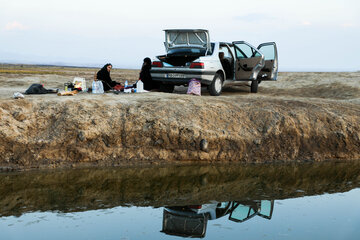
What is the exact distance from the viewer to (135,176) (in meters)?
8.43

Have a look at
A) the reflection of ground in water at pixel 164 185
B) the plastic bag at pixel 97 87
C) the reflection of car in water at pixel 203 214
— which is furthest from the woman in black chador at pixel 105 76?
the reflection of car in water at pixel 203 214

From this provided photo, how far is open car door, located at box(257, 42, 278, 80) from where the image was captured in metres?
15.8

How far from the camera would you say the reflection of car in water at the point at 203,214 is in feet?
18.3

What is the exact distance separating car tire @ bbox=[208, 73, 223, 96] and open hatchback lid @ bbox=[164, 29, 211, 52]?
98 cm

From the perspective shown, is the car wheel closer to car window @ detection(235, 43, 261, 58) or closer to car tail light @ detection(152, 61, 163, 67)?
car window @ detection(235, 43, 261, 58)

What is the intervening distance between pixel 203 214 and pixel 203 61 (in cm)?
731

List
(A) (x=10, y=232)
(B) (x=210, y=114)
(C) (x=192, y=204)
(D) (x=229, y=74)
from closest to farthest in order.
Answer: (A) (x=10, y=232) < (C) (x=192, y=204) < (B) (x=210, y=114) < (D) (x=229, y=74)

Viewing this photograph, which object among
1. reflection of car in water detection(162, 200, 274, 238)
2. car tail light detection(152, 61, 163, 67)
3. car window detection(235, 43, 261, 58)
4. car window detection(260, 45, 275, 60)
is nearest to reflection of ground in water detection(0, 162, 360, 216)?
reflection of car in water detection(162, 200, 274, 238)

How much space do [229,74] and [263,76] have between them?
6.94ft

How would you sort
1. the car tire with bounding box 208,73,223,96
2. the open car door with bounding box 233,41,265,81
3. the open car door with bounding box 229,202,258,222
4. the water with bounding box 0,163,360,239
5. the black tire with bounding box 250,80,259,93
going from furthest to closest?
1. the black tire with bounding box 250,80,259,93
2. the open car door with bounding box 233,41,265,81
3. the car tire with bounding box 208,73,223,96
4. the open car door with bounding box 229,202,258,222
5. the water with bounding box 0,163,360,239

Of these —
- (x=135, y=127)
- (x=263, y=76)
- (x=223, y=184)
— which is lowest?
(x=223, y=184)

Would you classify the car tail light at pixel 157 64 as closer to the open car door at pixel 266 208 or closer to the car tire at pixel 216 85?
the car tire at pixel 216 85

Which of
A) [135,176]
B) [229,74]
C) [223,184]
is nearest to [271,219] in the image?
[223,184]

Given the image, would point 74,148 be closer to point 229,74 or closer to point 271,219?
point 271,219
